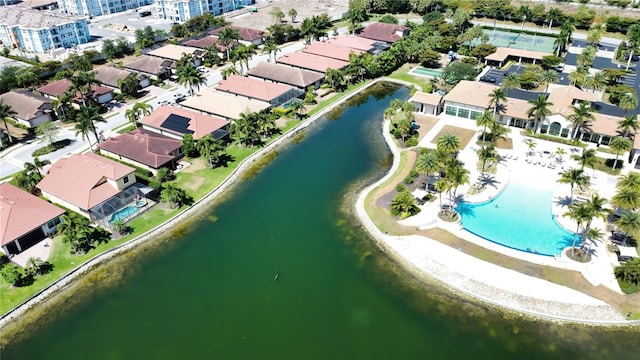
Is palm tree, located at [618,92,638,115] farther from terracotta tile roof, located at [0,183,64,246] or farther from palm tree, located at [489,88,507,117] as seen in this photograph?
terracotta tile roof, located at [0,183,64,246]

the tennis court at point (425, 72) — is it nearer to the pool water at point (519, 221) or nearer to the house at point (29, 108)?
the pool water at point (519, 221)

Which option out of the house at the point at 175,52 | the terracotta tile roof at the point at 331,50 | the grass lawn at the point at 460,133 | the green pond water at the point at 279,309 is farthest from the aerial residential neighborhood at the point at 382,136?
the green pond water at the point at 279,309

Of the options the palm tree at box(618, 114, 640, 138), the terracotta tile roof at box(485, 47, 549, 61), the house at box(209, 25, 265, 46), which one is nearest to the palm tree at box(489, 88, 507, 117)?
the palm tree at box(618, 114, 640, 138)

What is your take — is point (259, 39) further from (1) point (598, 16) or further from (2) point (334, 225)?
(1) point (598, 16)

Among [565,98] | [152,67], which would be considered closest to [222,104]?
[152,67]

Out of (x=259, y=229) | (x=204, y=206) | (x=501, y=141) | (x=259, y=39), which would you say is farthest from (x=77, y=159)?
(x=259, y=39)

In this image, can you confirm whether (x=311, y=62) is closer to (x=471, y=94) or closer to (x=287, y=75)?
(x=287, y=75)
